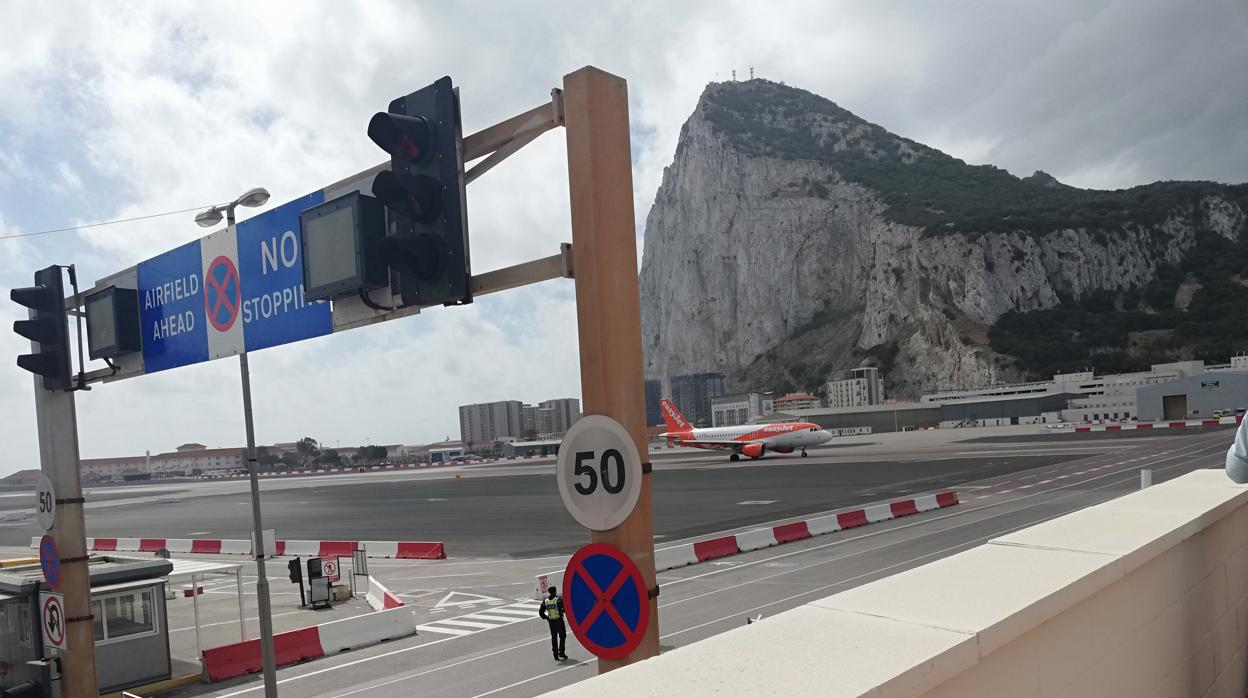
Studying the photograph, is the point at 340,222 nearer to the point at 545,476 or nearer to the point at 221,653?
the point at 221,653

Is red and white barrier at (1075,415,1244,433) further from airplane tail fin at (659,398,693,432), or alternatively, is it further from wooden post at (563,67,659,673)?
wooden post at (563,67,659,673)

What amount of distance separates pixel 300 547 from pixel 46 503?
26.9 meters

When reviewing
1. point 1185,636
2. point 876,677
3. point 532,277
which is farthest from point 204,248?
point 1185,636

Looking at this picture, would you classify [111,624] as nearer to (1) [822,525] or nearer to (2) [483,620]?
(2) [483,620]

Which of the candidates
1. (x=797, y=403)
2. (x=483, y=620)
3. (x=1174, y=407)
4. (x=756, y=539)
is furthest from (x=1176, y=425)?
(x=797, y=403)

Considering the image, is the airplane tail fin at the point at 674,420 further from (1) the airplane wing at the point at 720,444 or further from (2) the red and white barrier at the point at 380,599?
(2) the red and white barrier at the point at 380,599

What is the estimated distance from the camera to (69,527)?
10.4 m

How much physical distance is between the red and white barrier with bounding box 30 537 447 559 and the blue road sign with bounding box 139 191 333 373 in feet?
67.0

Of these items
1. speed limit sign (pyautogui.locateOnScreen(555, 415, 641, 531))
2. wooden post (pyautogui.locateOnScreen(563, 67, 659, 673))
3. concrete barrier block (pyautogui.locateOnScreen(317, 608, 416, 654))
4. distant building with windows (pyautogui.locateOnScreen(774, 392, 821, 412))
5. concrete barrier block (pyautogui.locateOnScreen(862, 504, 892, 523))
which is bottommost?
distant building with windows (pyautogui.locateOnScreen(774, 392, 821, 412))


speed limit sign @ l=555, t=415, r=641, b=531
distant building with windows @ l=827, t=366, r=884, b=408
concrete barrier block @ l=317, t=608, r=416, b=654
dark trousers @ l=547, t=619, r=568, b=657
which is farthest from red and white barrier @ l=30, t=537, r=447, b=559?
distant building with windows @ l=827, t=366, r=884, b=408

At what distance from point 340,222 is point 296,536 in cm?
4070

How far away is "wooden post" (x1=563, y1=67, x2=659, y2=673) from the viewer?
4.16m

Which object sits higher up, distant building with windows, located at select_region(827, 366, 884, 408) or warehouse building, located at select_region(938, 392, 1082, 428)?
distant building with windows, located at select_region(827, 366, 884, 408)

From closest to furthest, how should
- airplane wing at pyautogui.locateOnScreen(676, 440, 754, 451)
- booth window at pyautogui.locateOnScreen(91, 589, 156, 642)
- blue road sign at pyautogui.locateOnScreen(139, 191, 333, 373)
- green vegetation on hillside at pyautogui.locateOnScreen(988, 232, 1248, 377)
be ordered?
blue road sign at pyautogui.locateOnScreen(139, 191, 333, 373)
booth window at pyautogui.locateOnScreen(91, 589, 156, 642)
airplane wing at pyautogui.locateOnScreen(676, 440, 754, 451)
green vegetation on hillside at pyautogui.locateOnScreen(988, 232, 1248, 377)
